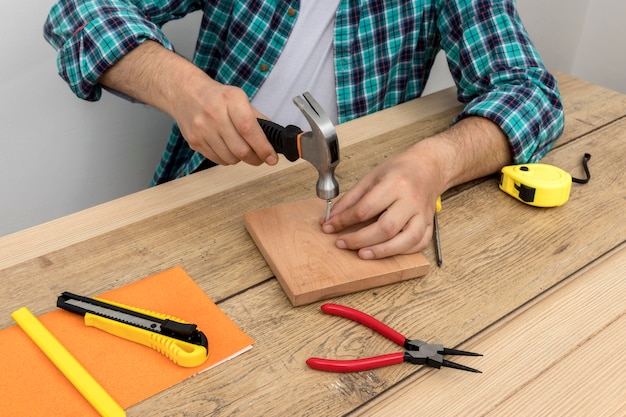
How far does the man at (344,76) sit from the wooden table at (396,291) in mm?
78

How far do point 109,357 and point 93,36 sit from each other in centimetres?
62

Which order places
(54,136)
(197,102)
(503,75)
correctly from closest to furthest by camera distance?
1. (197,102)
2. (503,75)
3. (54,136)

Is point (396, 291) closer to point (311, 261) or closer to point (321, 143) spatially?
point (311, 261)

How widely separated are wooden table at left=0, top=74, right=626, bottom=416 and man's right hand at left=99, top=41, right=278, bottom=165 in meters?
0.11

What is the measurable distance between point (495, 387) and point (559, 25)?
7.73 ft

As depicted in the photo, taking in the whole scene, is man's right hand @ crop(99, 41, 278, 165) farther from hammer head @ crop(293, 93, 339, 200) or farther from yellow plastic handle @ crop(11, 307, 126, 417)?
yellow plastic handle @ crop(11, 307, 126, 417)

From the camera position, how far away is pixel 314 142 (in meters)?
0.87

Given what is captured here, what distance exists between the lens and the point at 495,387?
74 centimetres

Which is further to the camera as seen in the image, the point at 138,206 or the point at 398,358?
the point at 138,206

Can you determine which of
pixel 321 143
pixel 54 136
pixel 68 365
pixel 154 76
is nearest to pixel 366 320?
pixel 321 143

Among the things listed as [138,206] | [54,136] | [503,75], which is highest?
[503,75]

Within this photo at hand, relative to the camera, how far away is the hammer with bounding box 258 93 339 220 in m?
0.84

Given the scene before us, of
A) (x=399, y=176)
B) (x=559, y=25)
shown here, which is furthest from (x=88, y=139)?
(x=559, y=25)

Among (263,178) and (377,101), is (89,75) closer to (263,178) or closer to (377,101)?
(263,178)
